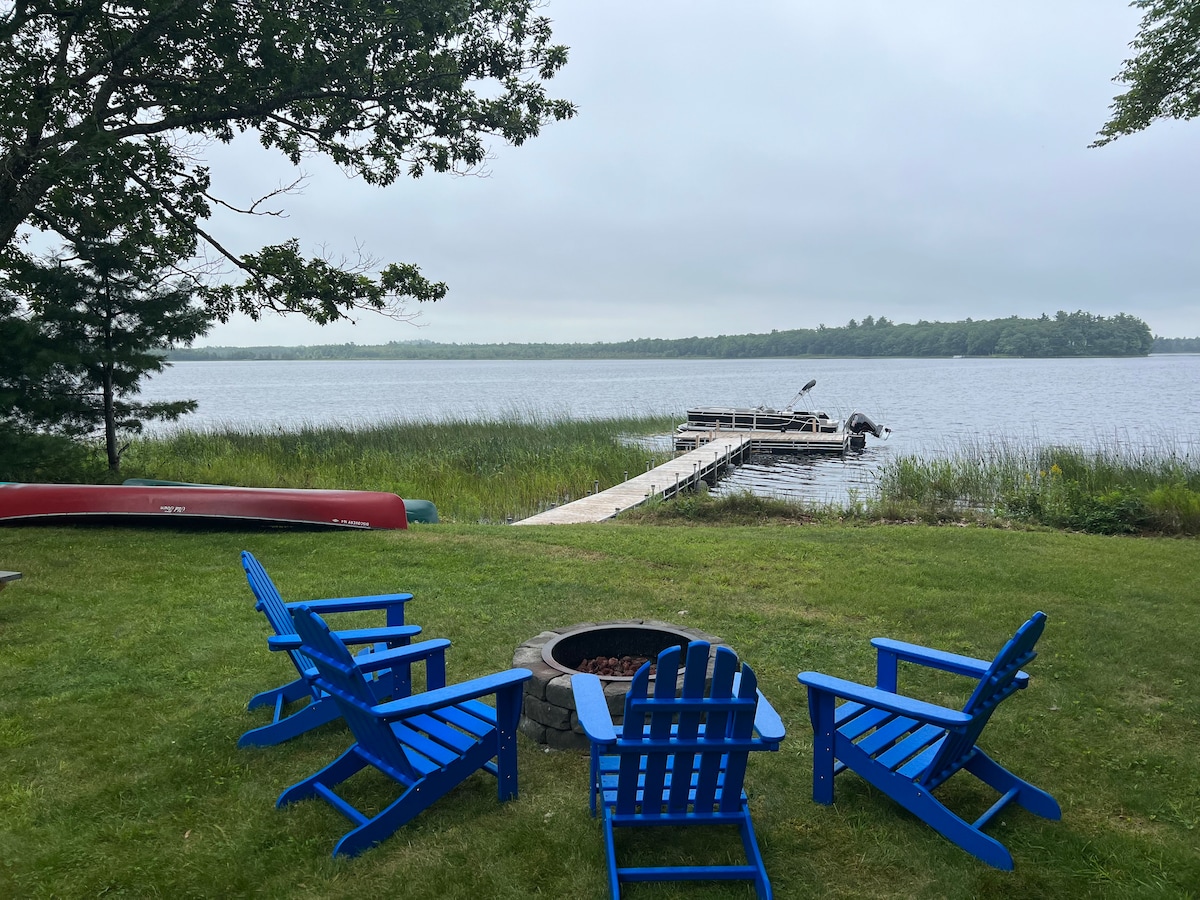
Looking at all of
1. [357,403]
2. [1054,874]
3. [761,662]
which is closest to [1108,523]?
[761,662]

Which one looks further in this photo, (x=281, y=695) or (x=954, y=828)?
(x=281, y=695)

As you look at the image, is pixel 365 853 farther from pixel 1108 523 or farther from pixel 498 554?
pixel 1108 523

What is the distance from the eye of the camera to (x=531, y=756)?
383 centimetres

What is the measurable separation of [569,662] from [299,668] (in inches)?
52.0

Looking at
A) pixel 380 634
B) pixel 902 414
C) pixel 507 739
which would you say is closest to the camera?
pixel 507 739

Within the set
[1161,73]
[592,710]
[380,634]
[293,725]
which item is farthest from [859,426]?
[592,710]

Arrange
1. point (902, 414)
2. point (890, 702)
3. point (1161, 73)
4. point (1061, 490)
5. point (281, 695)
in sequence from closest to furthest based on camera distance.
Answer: point (890, 702)
point (281, 695)
point (1161, 73)
point (1061, 490)
point (902, 414)

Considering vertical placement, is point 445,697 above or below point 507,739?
above

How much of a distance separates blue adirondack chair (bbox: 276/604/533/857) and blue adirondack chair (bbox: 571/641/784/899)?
44 centimetres

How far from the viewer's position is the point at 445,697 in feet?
9.97

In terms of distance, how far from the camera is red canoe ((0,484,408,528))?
369 inches

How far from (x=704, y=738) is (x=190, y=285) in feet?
40.5

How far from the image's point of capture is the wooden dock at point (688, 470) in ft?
41.2

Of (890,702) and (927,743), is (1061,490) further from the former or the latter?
(890,702)
